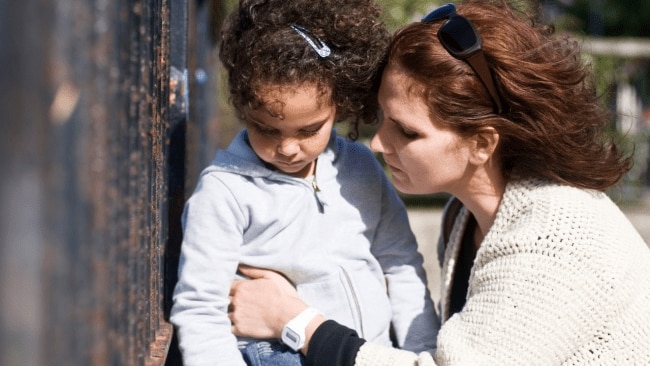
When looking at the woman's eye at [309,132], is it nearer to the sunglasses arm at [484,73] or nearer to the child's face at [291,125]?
the child's face at [291,125]

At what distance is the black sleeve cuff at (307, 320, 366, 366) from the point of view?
74.7 inches

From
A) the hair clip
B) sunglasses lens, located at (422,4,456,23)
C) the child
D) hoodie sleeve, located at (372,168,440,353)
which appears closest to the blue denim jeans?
the child

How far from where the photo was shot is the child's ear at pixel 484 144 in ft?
6.55

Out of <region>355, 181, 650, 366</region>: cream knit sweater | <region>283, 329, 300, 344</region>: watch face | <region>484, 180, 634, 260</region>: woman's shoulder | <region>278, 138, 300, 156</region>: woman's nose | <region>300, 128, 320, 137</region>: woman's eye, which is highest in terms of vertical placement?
<region>300, 128, 320, 137</region>: woman's eye

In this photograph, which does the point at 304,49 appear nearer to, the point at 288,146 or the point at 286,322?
the point at 288,146

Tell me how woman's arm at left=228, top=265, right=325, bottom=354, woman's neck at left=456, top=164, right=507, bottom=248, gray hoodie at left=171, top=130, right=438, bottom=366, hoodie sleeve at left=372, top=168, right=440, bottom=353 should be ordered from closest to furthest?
gray hoodie at left=171, top=130, right=438, bottom=366
woman's arm at left=228, top=265, right=325, bottom=354
woman's neck at left=456, top=164, right=507, bottom=248
hoodie sleeve at left=372, top=168, right=440, bottom=353

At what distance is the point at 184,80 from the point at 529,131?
0.89 m

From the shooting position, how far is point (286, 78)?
1.92m

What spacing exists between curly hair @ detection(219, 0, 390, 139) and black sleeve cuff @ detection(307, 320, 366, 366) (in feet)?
1.72

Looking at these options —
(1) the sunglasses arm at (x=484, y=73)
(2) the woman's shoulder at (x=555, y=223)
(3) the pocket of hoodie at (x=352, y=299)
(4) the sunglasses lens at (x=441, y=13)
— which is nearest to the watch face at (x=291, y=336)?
(3) the pocket of hoodie at (x=352, y=299)

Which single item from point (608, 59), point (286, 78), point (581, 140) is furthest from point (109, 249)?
point (608, 59)

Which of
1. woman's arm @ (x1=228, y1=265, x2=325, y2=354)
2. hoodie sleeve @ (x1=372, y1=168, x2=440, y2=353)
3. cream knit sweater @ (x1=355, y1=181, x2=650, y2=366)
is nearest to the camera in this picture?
cream knit sweater @ (x1=355, y1=181, x2=650, y2=366)

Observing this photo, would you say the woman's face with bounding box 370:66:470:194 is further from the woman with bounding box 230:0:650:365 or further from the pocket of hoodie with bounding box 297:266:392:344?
the pocket of hoodie with bounding box 297:266:392:344

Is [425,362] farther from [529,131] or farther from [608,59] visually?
[608,59]
